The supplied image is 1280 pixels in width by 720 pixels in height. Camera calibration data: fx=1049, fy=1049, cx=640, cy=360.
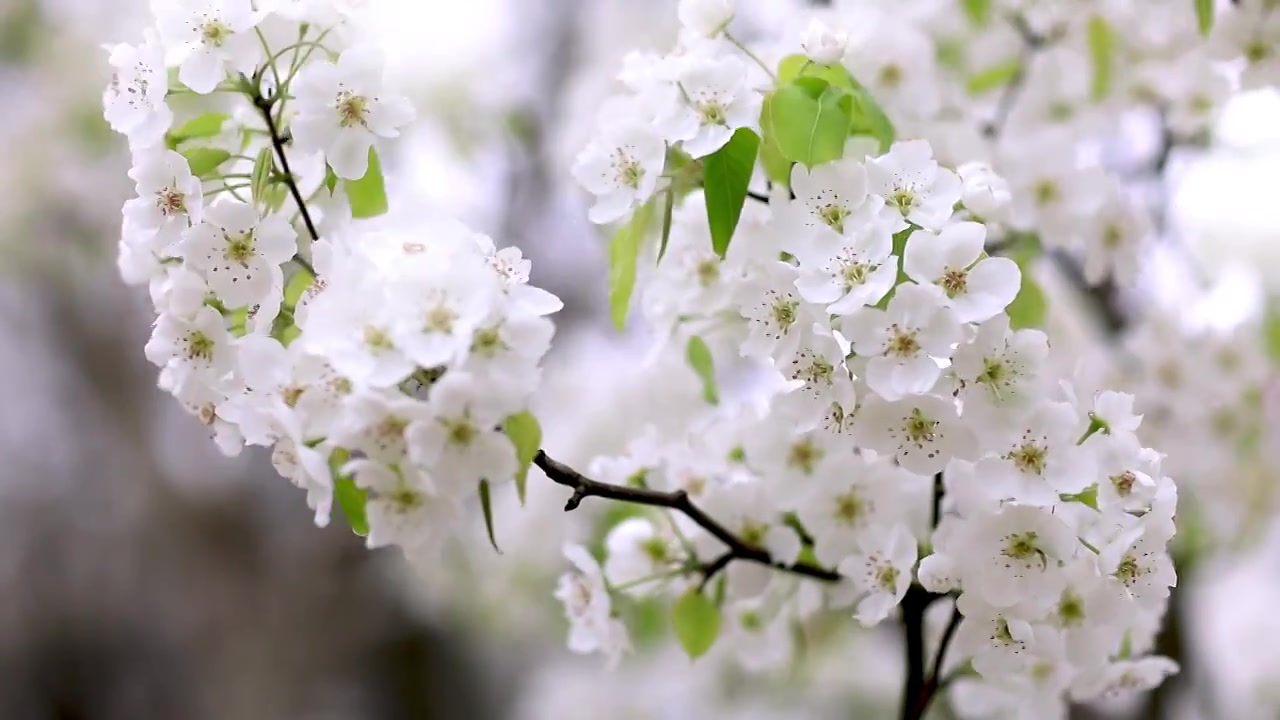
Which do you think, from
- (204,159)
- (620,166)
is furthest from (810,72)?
(204,159)

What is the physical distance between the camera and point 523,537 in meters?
1.54

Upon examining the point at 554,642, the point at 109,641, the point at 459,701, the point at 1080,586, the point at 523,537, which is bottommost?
the point at 459,701

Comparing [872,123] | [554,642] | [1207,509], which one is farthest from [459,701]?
[872,123]

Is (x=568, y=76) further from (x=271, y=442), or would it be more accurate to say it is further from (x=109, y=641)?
(x=109, y=641)

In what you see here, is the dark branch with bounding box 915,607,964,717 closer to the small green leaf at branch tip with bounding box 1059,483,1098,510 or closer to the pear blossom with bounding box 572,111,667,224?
the small green leaf at branch tip with bounding box 1059,483,1098,510

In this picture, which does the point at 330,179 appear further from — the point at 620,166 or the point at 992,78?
the point at 992,78

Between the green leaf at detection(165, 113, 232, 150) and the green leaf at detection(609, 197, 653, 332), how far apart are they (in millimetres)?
→ 244

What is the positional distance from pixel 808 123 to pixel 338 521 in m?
1.67

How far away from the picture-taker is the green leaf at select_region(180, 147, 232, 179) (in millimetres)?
585

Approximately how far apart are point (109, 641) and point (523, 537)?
1324mm

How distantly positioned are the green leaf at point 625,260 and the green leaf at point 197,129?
244mm

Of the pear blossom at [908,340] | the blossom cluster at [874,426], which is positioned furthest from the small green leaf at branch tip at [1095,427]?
the pear blossom at [908,340]

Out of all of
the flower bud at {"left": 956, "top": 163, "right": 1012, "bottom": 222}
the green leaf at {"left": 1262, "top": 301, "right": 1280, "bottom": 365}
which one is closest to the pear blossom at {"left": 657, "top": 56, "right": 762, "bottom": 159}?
the flower bud at {"left": 956, "top": 163, "right": 1012, "bottom": 222}

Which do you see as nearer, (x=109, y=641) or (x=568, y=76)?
(x=568, y=76)
